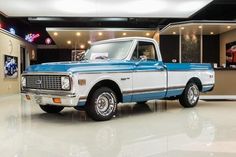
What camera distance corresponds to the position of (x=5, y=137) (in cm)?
476

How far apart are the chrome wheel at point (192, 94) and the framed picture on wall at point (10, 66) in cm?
861

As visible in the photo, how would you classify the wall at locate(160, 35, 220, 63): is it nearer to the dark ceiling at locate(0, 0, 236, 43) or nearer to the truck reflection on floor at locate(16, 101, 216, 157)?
the dark ceiling at locate(0, 0, 236, 43)

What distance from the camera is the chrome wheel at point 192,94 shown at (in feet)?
27.3

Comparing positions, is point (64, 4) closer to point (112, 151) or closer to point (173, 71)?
point (173, 71)

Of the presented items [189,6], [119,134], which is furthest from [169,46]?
[119,134]

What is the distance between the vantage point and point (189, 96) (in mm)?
8328

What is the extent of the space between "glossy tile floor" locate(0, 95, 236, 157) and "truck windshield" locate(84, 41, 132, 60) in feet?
4.51

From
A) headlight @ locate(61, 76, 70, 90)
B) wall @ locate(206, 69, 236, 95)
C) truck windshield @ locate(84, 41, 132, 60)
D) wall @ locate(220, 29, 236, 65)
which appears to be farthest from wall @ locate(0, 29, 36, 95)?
wall @ locate(220, 29, 236, 65)

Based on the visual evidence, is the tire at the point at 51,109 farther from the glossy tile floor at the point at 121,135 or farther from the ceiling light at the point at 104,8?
the ceiling light at the point at 104,8

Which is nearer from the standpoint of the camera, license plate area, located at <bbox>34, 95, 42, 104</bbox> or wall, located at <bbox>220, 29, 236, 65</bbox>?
license plate area, located at <bbox>34, 95, 42, 104</bbox>

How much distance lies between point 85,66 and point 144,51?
1.92 meters

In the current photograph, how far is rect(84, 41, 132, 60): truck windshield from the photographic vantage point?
682 cm

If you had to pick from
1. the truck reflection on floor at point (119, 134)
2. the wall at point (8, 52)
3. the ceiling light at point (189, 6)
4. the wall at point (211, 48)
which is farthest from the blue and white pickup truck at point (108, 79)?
the wall at point (211, 48)

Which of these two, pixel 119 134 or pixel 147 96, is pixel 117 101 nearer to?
pixel 147 96
